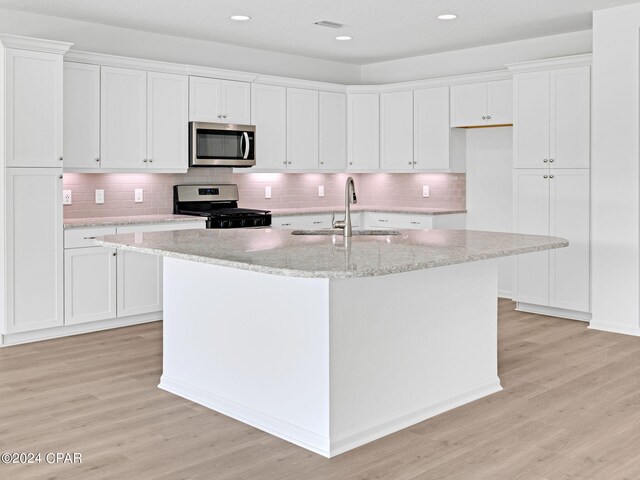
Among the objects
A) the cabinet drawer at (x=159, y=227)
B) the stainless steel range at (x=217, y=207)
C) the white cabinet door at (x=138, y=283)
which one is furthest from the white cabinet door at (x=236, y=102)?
the white cabinet door at (x=138, y=283)

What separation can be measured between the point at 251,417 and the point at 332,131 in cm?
463

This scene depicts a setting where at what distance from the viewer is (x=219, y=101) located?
21.9ft

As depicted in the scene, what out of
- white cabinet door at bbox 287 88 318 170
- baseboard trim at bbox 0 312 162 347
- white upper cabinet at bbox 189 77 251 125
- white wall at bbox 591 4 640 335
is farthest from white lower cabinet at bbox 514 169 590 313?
baseboard trim at bbox 0 312 162 347

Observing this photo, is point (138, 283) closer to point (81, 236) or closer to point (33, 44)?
point (81, 236)

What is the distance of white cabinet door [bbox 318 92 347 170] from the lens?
25.1 ft

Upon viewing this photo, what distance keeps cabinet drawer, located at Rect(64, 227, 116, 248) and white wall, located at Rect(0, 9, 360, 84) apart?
63.4 inches

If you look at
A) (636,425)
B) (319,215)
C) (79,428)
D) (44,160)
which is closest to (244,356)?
(79,428)

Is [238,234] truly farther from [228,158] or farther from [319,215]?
[319,215]

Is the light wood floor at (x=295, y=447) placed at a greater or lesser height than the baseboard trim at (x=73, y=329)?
lesser

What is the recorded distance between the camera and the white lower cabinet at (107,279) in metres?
5.59

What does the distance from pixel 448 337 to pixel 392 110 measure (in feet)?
14.0

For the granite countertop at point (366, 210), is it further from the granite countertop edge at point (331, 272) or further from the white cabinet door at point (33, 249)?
the granite countertop edge at point (331, 272)

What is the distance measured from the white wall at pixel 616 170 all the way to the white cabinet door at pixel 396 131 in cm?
223

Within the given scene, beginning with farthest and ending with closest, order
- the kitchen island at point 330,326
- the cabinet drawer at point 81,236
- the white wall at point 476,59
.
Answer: the white wall at point 476,59
the cabinet drawer at point 81,236
the kitchen island at point 330,326
